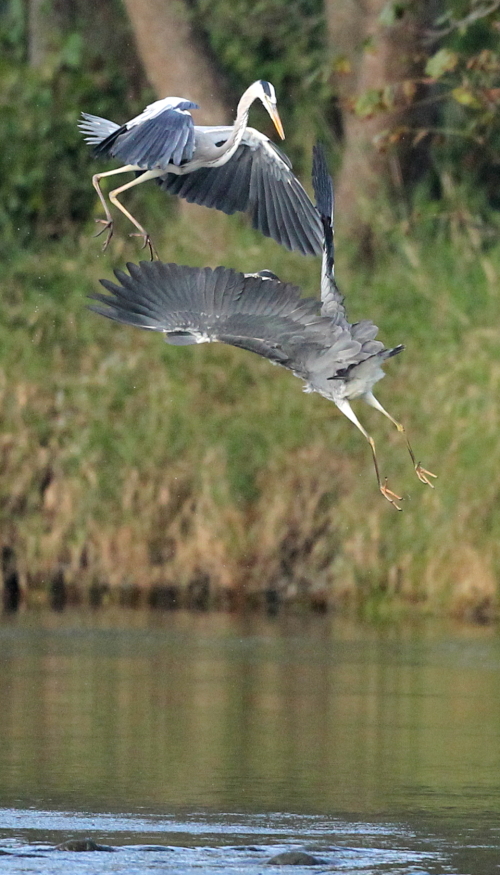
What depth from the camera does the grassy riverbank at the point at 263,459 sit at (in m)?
11.0

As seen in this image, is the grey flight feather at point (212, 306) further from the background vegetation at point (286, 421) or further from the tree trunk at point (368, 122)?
the tree trunk at point (368, 122)

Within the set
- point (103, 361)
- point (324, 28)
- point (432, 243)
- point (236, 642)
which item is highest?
point (324, 28)

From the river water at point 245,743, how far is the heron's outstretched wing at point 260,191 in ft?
5.81

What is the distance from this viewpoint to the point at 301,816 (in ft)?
20.5

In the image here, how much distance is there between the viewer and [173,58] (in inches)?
578

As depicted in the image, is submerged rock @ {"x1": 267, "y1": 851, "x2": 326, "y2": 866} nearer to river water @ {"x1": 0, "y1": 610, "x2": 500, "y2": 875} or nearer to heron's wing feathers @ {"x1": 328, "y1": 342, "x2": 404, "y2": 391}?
river water @ {"x1": 0, "y1": 610, "x2": 500, "y2": 875}

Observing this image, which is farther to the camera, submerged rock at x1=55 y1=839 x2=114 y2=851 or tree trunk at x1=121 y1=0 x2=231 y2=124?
tree trunk at x1=121 y1=0 x2=231 y2=124

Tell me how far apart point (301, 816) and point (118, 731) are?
1681 mm

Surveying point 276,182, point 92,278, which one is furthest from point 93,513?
point 276,182

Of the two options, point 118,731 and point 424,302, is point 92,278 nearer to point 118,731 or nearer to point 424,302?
point 424,302

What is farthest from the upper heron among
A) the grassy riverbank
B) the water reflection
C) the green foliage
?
the green foliage

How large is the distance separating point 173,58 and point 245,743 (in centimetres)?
809

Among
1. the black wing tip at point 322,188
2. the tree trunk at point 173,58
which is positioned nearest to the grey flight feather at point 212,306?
the black wing tip at point 322,188

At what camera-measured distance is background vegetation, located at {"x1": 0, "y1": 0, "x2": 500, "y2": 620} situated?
11078 millimetres
